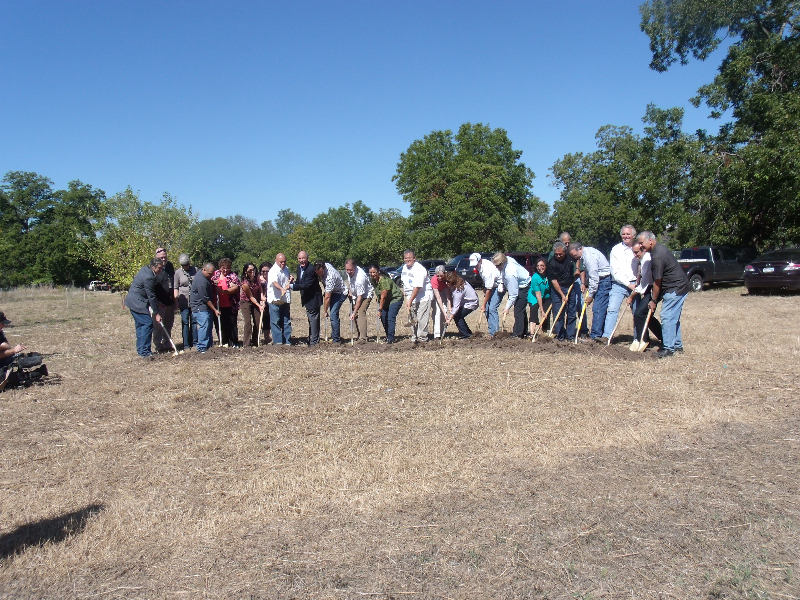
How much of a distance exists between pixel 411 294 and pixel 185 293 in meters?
4.38

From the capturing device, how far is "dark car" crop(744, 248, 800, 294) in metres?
18.9

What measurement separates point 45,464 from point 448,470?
3.79 meters

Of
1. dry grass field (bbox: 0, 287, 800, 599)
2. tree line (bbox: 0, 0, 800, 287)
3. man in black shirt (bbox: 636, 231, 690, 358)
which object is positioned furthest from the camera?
tree line (bbox: 0, 0, 800, 287)

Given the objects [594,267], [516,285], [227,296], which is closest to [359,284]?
[227,296]

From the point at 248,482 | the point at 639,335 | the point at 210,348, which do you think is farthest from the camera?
the point at 210,348

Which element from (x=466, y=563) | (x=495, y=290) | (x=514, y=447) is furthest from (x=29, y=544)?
(x=495, y=290)

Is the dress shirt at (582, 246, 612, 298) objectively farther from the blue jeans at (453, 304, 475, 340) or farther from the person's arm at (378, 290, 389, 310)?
the person's arm at (378, 290, 389, 310)

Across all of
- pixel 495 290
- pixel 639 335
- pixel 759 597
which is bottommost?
pixel 759 597

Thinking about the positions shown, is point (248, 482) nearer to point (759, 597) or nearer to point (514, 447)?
point (514, 447)

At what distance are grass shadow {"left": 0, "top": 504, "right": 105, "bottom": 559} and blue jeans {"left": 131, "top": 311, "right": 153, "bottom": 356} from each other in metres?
6.45

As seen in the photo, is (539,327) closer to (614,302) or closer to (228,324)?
(614,302)

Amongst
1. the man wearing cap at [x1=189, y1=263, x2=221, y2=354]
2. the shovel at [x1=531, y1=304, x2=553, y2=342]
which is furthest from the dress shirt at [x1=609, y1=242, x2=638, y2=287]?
the man wearing cap at [x1=189, y1=263, x2=221, y2=354]

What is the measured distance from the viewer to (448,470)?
5.05m

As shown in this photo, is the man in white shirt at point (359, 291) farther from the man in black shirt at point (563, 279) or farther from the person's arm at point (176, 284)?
the man in black shirt at point (563, 279)
